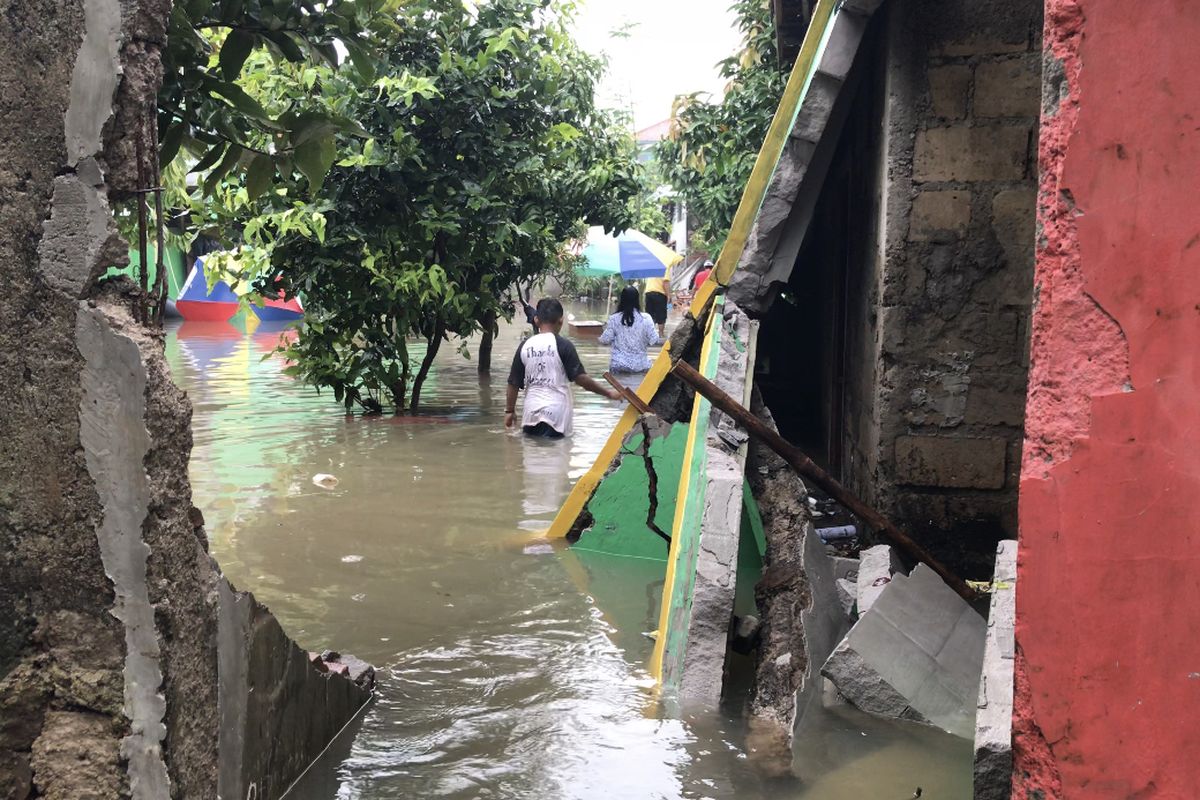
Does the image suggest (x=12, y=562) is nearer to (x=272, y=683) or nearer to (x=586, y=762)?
(x=272, y=683)

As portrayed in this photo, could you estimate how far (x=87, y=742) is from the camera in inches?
85.0

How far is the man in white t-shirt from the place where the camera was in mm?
8867

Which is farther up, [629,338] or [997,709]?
[629,338]

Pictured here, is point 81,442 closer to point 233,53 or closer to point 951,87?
point 233,53

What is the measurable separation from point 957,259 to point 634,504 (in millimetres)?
2304

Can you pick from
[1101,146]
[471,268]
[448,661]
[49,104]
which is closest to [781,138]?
[448,661]

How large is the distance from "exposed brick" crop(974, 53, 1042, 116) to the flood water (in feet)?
9.51

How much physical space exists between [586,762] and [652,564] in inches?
105

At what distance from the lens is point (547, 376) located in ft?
30.0

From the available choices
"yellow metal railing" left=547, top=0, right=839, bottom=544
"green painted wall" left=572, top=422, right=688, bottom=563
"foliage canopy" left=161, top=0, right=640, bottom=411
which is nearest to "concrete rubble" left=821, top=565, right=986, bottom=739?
"yellow metal railing" left=547, top=0, right=839, bottom=544

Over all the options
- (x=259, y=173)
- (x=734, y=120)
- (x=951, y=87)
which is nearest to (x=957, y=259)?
(x=951, y=87)

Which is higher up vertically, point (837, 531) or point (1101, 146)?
point (1101, 146)

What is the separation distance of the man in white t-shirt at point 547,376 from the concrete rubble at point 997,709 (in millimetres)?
5371

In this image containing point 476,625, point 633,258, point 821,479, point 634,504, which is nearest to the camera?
point 821,479
